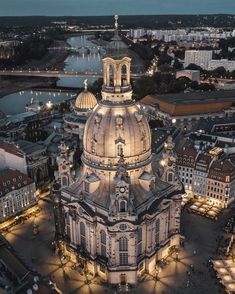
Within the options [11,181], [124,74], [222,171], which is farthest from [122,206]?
[222,171]

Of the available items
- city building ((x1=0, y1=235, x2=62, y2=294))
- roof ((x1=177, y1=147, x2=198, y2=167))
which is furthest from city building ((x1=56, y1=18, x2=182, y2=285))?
roof ((x1=177, y1=147, x2=198, y2=167))

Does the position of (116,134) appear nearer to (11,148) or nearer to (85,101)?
(11,148)

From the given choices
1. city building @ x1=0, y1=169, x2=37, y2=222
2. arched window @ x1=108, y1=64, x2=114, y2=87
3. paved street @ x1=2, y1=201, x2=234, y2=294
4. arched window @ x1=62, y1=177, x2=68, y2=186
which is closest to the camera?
paved street @ x1=2, y1=201, x2=234, y2=294

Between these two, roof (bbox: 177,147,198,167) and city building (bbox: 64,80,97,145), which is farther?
city building (bbox: 64,80,97,145)

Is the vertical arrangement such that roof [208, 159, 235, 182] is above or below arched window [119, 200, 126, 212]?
below

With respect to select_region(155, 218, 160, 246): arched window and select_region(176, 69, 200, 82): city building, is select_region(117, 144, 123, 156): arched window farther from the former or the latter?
select_region(176, 69, 200, 82): city building

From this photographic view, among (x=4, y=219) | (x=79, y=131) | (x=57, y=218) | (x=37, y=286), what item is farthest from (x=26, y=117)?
(x=37, y=286)

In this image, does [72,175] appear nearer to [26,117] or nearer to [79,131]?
[79,131]
